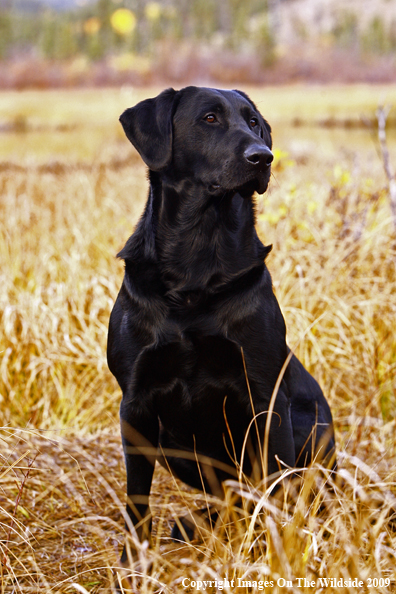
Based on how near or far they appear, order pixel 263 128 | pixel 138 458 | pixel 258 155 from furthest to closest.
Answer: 1. pixel 263 128
2. pixel 138 458
3. pixel 258 155

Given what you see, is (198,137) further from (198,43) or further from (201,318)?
(198,43)

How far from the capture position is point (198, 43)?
127ft

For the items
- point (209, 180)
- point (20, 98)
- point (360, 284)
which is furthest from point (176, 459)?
point (20, 98)

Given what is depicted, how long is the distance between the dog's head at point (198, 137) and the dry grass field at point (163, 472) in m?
0.66

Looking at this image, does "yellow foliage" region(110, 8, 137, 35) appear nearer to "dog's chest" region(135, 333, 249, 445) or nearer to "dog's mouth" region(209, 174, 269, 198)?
"dog's mouth" region(209, 174, 269, 198)

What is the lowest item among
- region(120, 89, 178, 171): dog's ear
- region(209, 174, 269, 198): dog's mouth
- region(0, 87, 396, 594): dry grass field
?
region(0, 87, 396, 594): dry grass field

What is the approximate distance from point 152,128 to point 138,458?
41.0 inches

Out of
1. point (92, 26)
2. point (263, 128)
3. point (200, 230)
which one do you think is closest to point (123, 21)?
point (92, 26)

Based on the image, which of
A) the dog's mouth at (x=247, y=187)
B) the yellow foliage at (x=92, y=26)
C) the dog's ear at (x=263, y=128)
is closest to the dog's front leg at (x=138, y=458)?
the dog's mouth at (x=247, y=187)

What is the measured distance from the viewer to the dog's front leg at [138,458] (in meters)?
1.81

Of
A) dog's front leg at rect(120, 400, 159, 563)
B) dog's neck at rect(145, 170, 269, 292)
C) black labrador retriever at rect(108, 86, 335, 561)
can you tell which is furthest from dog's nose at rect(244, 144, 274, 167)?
dog's front leg at rect(120, 400, 159, 563)

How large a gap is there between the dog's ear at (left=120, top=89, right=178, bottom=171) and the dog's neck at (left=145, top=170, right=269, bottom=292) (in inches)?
3.7

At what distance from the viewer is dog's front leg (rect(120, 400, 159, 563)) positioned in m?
1.81

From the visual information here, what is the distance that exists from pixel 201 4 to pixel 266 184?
179 feet
